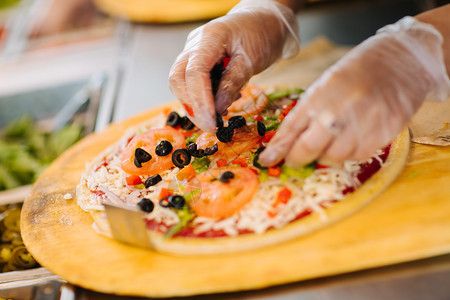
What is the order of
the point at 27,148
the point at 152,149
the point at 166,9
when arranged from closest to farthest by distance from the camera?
the point at 152,149 → the point at 27,148 → the point at 166,9

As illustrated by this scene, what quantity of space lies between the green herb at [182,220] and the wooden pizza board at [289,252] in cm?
10

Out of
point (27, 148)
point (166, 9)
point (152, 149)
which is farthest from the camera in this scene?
point (166, 9)

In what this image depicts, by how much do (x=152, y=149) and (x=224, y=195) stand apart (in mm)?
679

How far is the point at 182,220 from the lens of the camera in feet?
6.36

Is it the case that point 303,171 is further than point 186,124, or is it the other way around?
point 186,124

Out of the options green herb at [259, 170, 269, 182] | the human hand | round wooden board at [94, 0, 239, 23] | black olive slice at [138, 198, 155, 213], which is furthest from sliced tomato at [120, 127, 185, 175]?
the human hand

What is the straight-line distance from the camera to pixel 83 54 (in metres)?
4.60

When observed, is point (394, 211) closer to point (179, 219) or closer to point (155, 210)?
point (179, 219)

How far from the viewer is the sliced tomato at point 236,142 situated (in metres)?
2.30

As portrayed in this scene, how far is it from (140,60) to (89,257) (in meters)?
2.57

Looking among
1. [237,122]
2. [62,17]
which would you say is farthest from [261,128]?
[62,17]

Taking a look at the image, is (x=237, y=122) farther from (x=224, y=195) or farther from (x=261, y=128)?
(x=224, y=195)

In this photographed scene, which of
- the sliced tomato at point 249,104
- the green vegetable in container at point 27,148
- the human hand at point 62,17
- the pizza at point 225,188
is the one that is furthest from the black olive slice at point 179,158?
the human hand at point 62,17

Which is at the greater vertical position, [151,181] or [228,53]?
[228,53]
